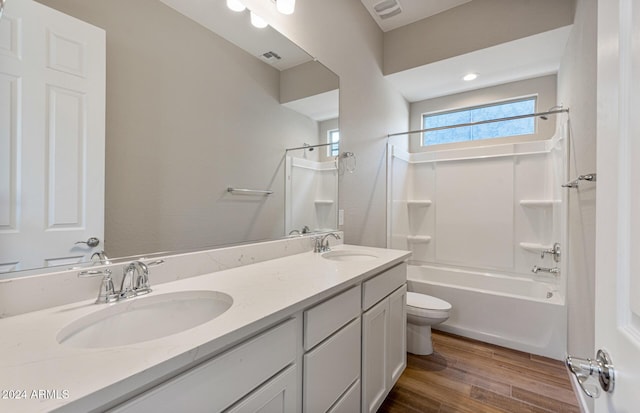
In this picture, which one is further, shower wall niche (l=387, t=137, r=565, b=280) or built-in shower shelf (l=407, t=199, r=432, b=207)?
built-in shower shelf (l=407, t=199, r=432, b=207)

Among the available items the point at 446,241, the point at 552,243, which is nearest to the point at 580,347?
the point at 552,243

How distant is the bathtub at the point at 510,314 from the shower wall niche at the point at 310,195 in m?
1.33

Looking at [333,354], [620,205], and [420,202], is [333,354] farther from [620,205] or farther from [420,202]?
[420,202]

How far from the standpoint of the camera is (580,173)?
68.2 inches

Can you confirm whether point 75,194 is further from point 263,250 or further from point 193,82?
point 263,250

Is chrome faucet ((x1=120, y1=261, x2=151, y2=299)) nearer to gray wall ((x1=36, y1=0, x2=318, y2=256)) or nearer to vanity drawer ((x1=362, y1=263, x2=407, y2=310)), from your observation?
gray wall ((x1=36, y1=0, x2=318, y2=256))

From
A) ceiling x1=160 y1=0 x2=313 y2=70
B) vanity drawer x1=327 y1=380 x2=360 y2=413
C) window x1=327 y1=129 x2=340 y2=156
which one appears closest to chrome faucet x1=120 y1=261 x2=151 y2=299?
vanity drawer x1=327 y1=380 x2=360 y2=413

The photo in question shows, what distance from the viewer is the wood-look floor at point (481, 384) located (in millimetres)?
1641

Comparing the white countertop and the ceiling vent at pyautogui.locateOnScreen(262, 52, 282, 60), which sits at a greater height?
the ceiling vent at pyautogui.locateOnScreen(262, 52, 282, 60)

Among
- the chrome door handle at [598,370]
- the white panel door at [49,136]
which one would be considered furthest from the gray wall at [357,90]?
the chrome door handle at [598,370]

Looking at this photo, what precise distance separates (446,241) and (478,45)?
80.8 inches

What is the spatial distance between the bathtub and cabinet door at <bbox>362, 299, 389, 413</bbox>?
1.29 meters

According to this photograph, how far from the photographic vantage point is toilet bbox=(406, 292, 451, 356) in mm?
2115

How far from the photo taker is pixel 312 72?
1.89m
